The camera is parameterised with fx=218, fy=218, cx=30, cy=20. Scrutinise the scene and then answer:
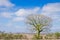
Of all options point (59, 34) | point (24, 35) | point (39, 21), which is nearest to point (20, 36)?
point (24, 35)

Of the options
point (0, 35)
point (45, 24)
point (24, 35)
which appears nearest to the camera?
point (0, 35)

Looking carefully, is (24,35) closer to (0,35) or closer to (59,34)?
(59,34)

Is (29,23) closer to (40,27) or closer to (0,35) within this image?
(40,27)

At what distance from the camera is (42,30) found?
137ft

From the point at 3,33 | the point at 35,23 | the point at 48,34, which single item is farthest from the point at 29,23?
the point at 3,33

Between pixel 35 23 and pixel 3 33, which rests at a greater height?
pixel 35 23

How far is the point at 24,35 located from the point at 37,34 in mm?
4007

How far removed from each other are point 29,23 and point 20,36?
137 inches

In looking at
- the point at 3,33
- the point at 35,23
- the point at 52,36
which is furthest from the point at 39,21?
the point at 3,33

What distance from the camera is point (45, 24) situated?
41469 millimetres

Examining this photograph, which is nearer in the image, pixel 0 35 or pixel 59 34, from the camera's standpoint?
pixel 0 35

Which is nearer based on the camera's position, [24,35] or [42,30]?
[42,30]

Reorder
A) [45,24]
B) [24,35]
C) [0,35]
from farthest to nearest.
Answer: [24,35], [45,24], [0,35]

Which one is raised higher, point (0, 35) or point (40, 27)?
point (40, 27)
